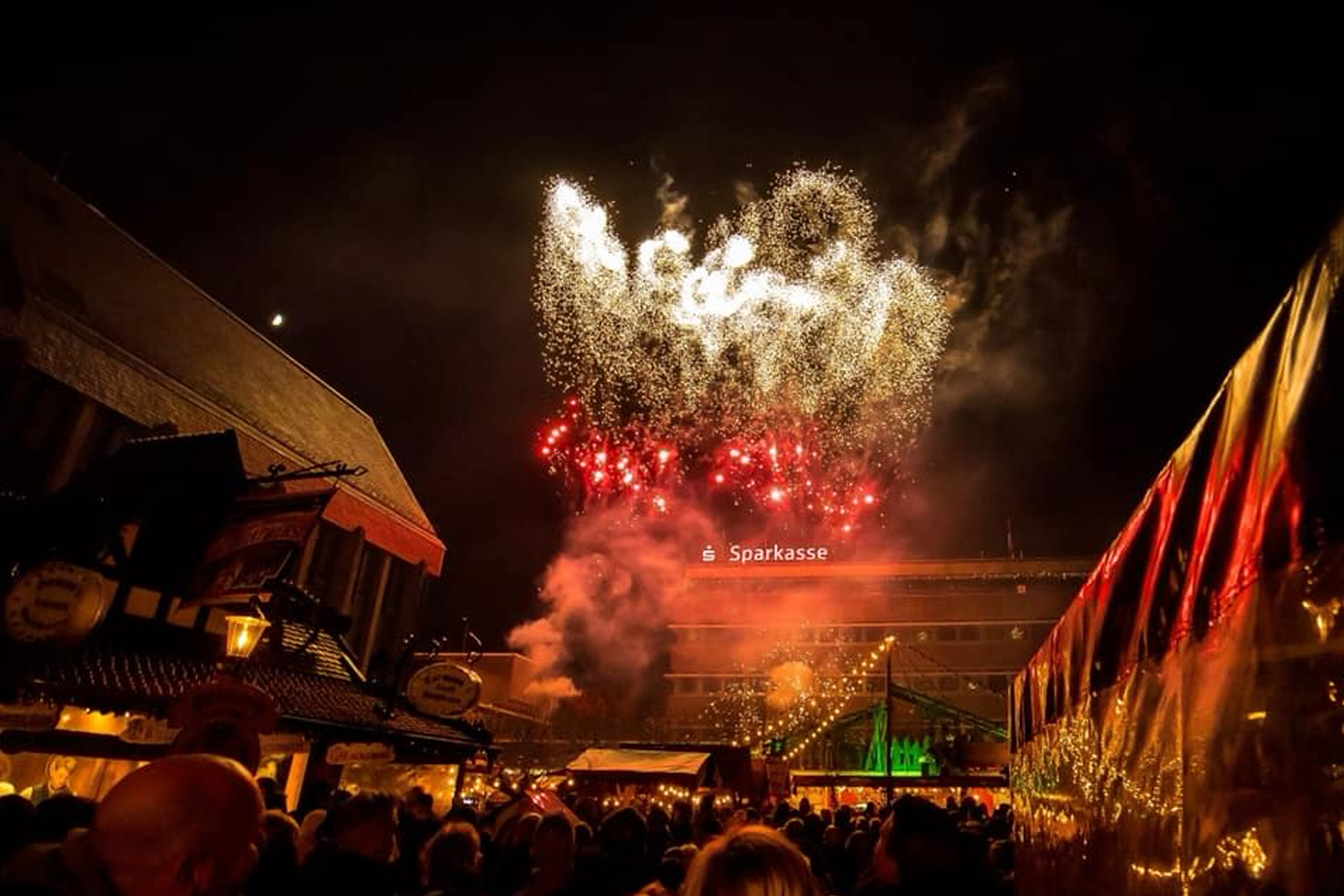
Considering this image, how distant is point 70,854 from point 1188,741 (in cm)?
306

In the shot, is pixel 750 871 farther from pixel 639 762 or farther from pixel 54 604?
pixel 639 762

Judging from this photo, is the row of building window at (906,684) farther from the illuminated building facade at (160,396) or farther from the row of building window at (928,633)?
the illuminated building facade at (160,396)

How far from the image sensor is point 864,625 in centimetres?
6619

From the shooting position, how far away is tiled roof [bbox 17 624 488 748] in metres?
9.70

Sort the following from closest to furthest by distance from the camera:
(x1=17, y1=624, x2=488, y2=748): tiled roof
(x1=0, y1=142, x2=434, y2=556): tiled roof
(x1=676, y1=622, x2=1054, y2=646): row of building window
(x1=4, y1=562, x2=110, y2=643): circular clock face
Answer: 1. (x1=4, y1=562, x2=110, y2=643): circular clock face
2. (x1=17, y1=624, x2=488, y2=748): tiled roof
3. (x1=0, y1=142, x2=434, y2=556): tiled roof
4. (x1=676, y1=622, x2=1054, y2=646): row of building window

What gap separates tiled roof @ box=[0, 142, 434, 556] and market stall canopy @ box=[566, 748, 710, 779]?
8873 mm

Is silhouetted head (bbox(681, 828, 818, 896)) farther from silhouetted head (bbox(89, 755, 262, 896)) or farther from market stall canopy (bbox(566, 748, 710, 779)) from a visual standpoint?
market stall canopy (bbox(566, 748, 710, 779))

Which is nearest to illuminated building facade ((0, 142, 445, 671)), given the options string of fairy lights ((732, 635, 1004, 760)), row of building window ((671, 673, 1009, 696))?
string of fairy lights ((732, 635, 1004, 760))

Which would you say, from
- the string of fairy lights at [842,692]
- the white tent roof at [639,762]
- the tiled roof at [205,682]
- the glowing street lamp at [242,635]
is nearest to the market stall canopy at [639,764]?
the white tent roof at [639,762]

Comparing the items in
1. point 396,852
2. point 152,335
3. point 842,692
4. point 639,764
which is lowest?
point 396,852

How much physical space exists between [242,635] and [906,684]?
62.4m

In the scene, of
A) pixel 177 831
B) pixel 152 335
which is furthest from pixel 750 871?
pixel 152 335

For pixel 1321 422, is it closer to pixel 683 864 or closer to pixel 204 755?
pixel 204 755

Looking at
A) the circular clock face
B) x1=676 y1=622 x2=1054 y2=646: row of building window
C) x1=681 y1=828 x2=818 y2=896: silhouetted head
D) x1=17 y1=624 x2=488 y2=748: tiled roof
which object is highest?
x1=676 y1=622 x2=1054 y2=646: row of building window
